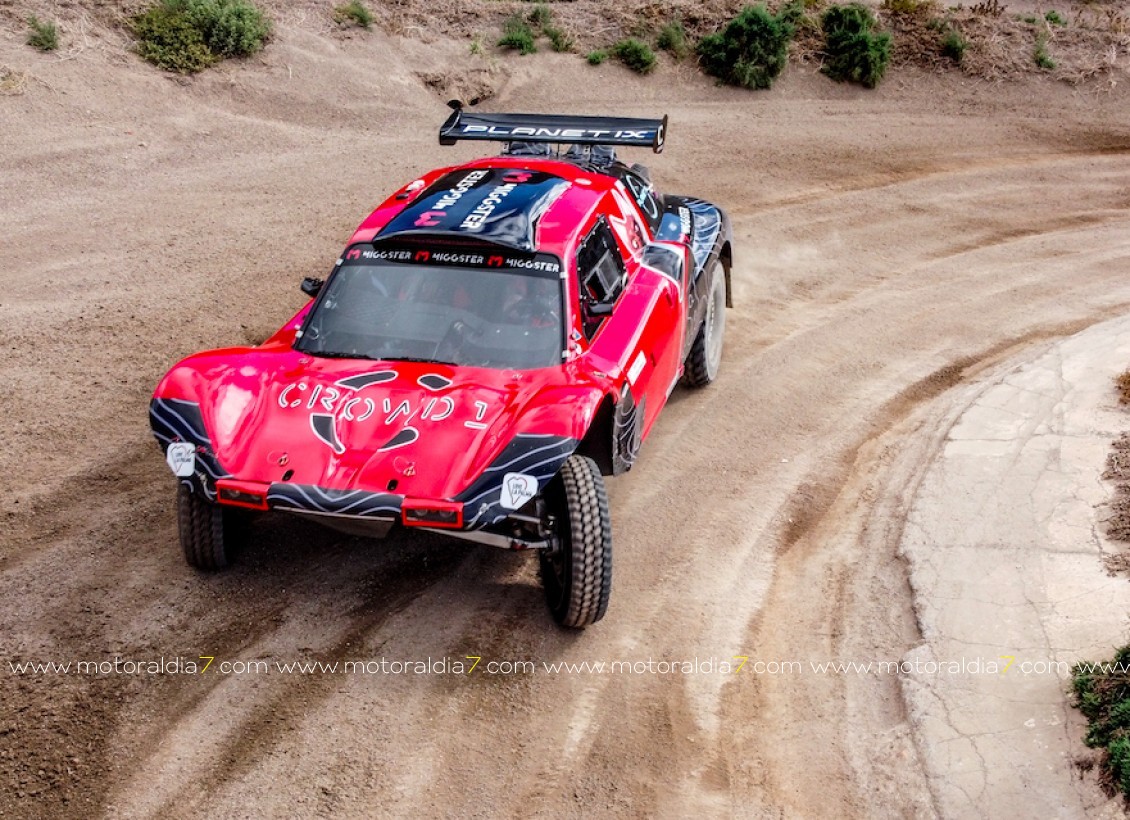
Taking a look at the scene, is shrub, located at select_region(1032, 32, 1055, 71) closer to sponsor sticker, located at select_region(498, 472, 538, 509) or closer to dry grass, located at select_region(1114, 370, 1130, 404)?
dry grass, located at select_region(1114, 370, 1130, 404)

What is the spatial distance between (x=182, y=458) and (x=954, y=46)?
14740 millimetres

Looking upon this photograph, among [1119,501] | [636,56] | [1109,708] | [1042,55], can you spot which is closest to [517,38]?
[636,56]

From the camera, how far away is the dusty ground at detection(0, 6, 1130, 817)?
17.0ft

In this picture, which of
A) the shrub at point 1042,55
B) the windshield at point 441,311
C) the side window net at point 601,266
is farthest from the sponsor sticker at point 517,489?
the shrub at point 1042,55

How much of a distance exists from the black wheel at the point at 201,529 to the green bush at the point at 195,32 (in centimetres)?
972

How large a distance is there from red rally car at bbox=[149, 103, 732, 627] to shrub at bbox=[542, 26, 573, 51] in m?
8.79

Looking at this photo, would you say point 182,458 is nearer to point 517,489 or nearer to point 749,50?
point 517,489

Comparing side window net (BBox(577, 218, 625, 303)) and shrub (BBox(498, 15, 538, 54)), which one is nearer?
side window net (BBox(577, 218, 625, 303))

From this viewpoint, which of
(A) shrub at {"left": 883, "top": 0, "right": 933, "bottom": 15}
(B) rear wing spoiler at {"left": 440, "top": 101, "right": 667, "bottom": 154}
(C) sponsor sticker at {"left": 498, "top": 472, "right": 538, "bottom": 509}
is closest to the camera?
(C) sponsor sticker at {"left": 498, "top": 472, "right": 538, "bottom": 509}

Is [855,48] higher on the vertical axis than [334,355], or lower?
higher

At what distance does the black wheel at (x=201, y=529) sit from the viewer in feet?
20.1

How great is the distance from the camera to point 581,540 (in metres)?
5.65

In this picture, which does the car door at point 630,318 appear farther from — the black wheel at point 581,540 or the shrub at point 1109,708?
the shrub at point 1109,708

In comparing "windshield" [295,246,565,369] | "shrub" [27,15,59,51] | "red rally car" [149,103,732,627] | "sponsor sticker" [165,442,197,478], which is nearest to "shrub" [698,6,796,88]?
"shrub" [27,15,59,51]
